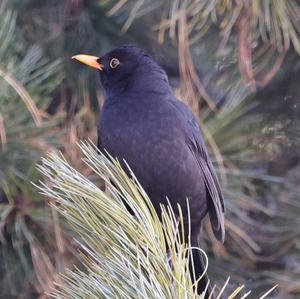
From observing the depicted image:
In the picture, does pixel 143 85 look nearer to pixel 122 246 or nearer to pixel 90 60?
pixel 90 60

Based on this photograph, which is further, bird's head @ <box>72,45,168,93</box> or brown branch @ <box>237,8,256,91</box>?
bird's head @ <box>72,45,168,93</box>

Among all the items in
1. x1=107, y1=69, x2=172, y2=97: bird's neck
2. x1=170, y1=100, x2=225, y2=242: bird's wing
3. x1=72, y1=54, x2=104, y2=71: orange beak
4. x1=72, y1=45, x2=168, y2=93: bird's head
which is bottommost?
→ x1=170, y1=100, x2=225, y2=242: bird's wing

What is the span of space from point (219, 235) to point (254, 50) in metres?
0.56

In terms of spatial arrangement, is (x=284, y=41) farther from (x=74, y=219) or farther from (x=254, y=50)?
(x=74, y=219)

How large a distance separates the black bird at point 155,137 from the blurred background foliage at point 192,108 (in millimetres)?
64

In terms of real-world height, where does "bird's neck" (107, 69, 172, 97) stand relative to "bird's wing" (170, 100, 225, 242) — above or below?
above

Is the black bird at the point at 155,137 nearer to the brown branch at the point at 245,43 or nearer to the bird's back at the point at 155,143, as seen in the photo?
the bird's back at the point at 155,143

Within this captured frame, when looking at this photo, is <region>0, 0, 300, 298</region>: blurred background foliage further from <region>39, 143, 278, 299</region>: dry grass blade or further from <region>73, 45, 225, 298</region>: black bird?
<region>39, 143, 278, 299</region>: dry grass blade

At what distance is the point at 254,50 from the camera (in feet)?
8.50

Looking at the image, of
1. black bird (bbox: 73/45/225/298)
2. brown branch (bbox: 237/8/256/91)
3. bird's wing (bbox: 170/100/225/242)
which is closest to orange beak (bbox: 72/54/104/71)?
black bird (bbox: 73/45/225/298)

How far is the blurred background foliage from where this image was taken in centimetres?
233

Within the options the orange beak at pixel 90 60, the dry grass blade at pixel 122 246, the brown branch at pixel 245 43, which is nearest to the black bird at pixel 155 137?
the orange beak at pixel 90 60

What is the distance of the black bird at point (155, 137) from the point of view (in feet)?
7.73

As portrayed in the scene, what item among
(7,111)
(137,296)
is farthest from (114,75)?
(137,296)
